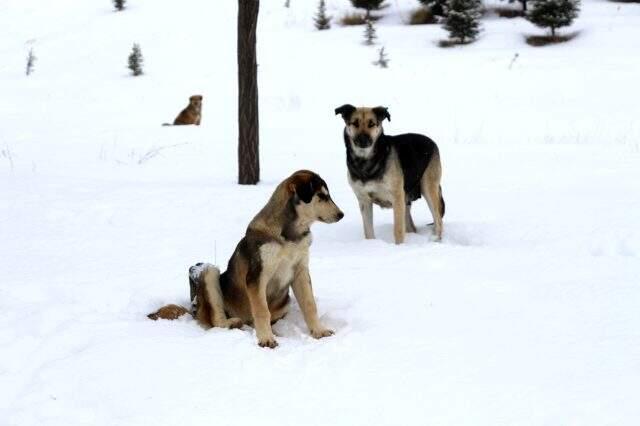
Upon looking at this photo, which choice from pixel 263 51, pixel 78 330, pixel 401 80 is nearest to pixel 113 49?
pixel 263 51

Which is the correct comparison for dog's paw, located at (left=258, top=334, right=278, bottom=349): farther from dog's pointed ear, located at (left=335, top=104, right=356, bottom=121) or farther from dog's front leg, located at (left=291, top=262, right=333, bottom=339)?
dog's pointed ear, located at (left=335, top=104, right=356, bottom=121)

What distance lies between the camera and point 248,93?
9.12m

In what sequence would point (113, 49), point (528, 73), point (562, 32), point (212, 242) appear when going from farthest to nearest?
1. point (113, 49)
2. point (562, 32)
3. point (528, 73)
4. point (212, 242)

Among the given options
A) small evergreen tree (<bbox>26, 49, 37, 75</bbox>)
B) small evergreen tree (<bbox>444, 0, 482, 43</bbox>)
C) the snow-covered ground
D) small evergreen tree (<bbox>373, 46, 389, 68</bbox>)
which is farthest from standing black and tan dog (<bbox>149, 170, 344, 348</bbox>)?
small evergreen tree (<bbox>26, 49, 37, 75</bbox>)

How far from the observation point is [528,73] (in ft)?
62.1

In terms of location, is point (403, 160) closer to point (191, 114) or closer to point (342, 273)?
point (342, 273)

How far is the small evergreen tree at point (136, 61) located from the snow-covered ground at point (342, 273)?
4.90 metres

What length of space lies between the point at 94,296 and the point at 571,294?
3573 mm

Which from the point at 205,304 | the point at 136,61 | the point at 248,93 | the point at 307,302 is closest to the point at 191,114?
the point at 248,93

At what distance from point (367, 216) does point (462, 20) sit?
55.1ft

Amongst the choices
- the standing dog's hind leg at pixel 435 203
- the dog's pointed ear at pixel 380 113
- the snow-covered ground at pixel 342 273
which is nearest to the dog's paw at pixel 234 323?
the snow-covered ground at pixel 342 273

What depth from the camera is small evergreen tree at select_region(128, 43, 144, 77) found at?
857 inches

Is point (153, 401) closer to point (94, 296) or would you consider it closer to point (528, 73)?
point (94, 296)

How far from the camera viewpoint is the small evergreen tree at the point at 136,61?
2177 cm
